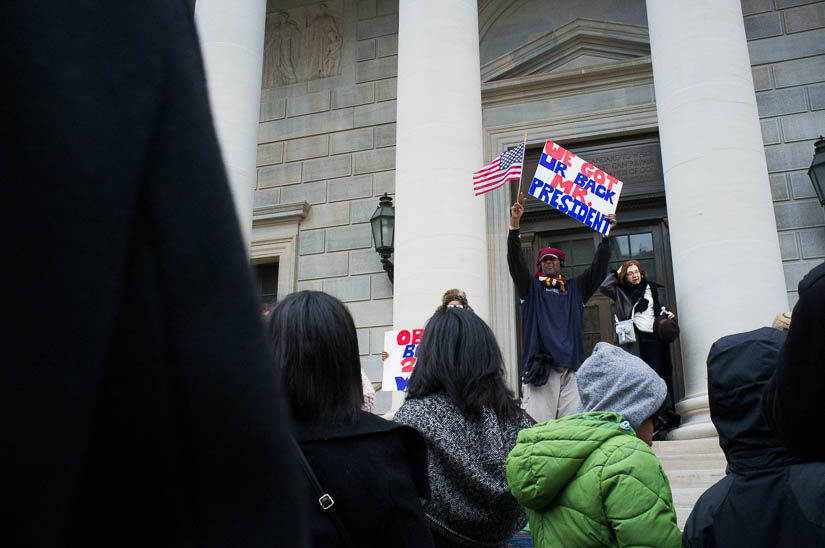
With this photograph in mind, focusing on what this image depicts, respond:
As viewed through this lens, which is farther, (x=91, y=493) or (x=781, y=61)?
(x=781, y=61)

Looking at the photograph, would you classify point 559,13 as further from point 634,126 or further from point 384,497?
point 384,497

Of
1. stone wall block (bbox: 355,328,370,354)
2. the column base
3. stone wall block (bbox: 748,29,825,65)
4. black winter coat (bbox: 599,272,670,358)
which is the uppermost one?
stone wall block (bbox: 748,29,825,65)

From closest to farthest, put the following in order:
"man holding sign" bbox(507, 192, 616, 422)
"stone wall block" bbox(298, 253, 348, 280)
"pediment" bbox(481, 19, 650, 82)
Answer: "man holding sign" bbox(507, 192, 616, 422), "pediment" bbox(481, 19, 650, 82), "stone wall block" bbox(298, 253, 348, 280)

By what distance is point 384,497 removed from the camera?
2.15 m

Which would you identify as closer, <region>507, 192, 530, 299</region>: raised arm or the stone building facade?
<region>507, 192, 530, 299</region>: raised arm

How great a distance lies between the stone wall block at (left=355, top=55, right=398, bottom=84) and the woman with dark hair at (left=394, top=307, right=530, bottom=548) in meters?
10.5

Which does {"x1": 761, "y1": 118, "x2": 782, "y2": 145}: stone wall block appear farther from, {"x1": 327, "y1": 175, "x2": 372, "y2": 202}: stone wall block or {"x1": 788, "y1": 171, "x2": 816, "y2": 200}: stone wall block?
{"x1": 327, "y1": 175, "x2": 372, "y2": 202}: stone wall block

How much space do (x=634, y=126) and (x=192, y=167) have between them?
39.1ft

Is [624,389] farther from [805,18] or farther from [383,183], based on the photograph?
[805,18]

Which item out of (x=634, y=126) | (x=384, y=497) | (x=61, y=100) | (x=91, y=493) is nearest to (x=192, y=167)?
(x=61, y=100)

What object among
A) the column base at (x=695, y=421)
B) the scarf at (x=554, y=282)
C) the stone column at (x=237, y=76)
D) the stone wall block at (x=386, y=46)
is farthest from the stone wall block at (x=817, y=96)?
the stone column at (x=237, y=76)

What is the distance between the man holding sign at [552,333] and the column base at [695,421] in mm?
997

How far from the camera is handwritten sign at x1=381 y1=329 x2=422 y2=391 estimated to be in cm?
742

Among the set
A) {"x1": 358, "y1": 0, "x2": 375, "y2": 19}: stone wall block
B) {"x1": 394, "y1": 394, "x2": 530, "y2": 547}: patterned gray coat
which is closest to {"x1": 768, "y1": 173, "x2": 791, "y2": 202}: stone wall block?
{"x1": 358, "y1": 0, "x2": 375, "y2": 19}: stone wall block
